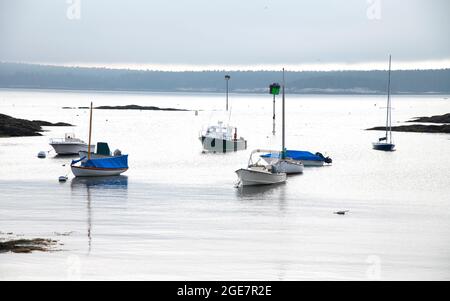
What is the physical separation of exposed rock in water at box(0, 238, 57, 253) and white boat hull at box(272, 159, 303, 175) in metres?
28.7

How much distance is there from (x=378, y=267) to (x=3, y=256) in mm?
11326

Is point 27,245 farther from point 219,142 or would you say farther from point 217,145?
point 219,142

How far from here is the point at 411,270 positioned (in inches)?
1073

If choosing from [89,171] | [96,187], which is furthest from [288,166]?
[96,187]

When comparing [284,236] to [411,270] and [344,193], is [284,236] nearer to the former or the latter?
[411,270]

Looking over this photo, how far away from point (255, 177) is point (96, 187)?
8858 mm

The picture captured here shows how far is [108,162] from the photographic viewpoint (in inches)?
2142

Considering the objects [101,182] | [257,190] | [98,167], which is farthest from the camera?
[98,167]

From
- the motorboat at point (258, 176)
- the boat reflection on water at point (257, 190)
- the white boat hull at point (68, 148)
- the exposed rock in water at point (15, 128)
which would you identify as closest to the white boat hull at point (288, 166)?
the motorboat at point (258, 176)

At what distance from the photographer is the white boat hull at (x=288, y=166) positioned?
57.8 metres

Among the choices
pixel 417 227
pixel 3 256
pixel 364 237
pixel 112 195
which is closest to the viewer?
pixel 3 256

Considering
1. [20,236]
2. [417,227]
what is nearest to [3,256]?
[20,236]
